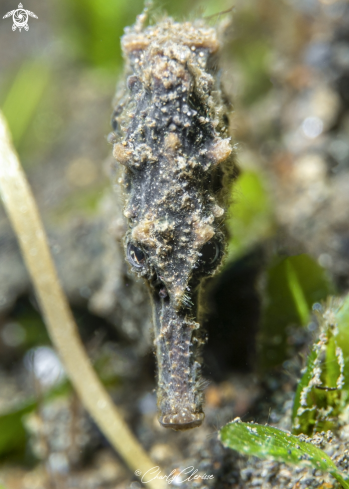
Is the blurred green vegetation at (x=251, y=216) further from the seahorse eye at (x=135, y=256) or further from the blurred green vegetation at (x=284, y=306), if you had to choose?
the seahorse eye at (x=135, y=256)

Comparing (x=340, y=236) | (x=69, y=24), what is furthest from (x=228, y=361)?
(x=69, y=24)

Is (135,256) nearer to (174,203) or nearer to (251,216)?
(174,203)

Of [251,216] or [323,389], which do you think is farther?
[251,216]

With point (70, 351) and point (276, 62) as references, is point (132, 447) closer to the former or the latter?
point (70, 351)

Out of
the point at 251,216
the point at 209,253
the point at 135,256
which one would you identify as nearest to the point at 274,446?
the point at 209,253

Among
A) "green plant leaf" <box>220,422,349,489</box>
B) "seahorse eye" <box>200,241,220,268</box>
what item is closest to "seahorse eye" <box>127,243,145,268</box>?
"seahorse eye" <box>200,241,220,268</box>

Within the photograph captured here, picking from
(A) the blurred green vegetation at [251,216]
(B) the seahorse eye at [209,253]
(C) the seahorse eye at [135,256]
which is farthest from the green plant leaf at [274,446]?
(A) the blurred green vegetation at [251,216]

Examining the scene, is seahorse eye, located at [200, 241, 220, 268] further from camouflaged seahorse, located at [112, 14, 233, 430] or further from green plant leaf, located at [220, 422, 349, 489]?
green plant leaf, located at [220, 422, 349, 489]
